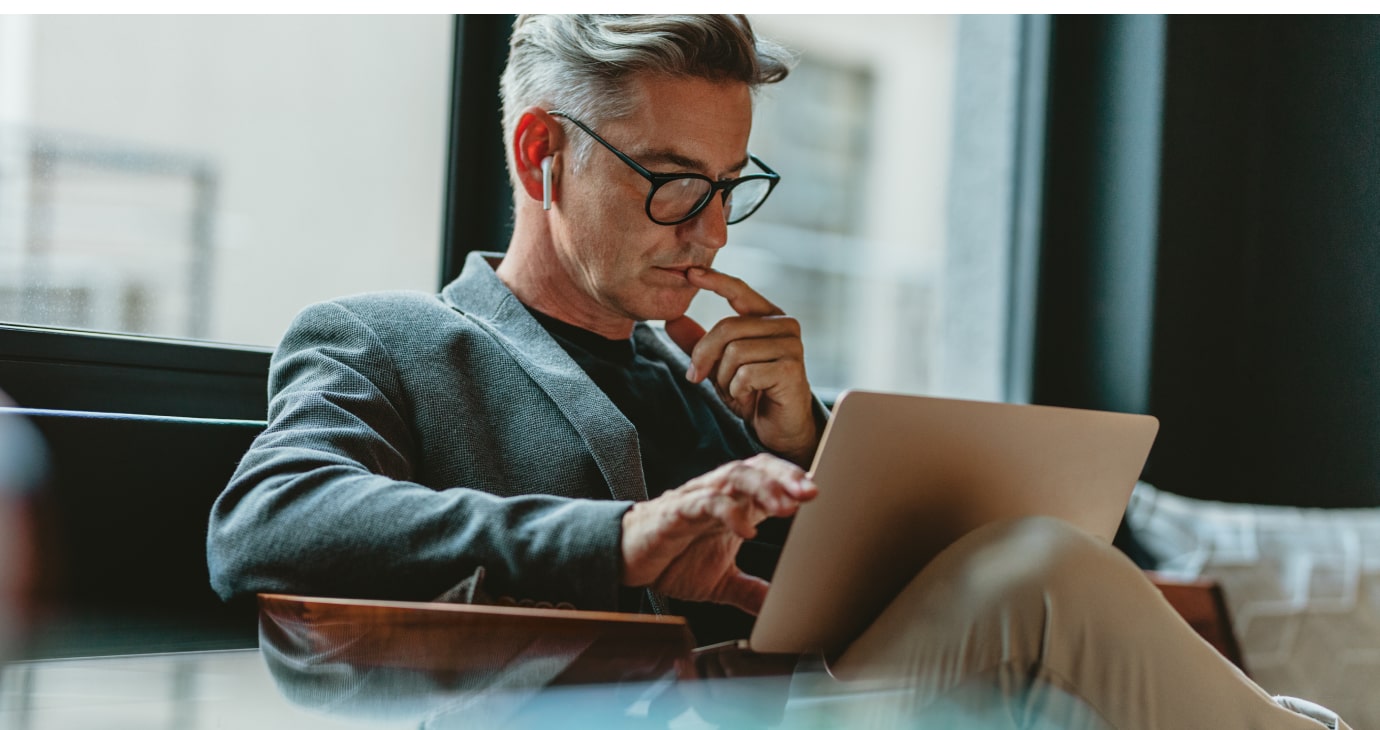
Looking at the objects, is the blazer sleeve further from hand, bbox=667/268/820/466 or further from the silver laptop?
hand, bbox=667/268/820/466

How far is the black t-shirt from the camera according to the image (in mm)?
1388

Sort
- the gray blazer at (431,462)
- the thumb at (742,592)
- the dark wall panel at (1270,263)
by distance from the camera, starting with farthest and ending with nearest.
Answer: the dark wall panel at (1270,263) → the thumb at (742,592) → the gray blazer at (431,462)

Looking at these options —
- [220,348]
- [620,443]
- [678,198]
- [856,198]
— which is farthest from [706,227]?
[856,198]

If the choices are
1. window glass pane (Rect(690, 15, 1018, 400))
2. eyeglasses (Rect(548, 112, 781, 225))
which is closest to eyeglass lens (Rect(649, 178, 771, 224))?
eyeglasses (Rect(548, 112, 781, 225))

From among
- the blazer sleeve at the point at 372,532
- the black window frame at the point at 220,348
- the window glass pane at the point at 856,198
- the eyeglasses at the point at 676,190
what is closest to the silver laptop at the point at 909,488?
the blazer sleeve at the point at 372,532

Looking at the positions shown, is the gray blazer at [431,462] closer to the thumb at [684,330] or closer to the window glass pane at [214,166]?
the thumb at [684,330]

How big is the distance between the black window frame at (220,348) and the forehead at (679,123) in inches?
22.5

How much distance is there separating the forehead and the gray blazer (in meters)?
0.25

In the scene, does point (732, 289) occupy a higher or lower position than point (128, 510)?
higher

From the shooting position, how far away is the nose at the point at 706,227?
4.33ft

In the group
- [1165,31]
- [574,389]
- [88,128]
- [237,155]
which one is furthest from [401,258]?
[1165,31]

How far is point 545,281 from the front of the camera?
1.42 meters

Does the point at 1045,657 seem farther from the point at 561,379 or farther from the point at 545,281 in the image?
the point at 545,281

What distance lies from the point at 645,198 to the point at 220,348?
2.10 ft
